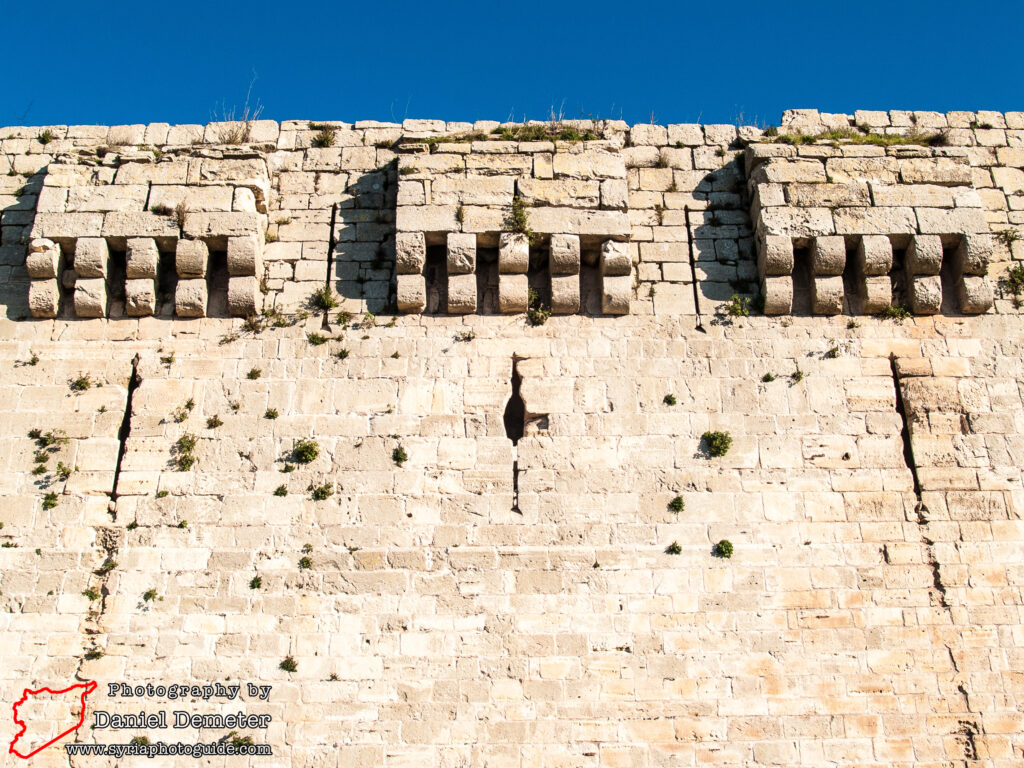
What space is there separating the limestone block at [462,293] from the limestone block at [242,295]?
1.70m

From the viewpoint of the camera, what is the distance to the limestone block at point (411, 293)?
7.82 meters

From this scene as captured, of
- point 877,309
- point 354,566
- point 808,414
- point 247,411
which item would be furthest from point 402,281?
point 877,309

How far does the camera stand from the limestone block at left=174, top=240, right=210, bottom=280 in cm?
782

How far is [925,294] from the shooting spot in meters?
7.96

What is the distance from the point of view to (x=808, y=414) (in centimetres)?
761

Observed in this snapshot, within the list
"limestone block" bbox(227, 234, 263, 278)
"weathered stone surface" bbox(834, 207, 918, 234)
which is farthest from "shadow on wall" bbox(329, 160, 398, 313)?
"weathered stone surface" bbox(834, 207, 918, 234)

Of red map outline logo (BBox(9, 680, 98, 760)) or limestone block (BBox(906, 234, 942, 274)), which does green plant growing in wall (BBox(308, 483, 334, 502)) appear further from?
limestone block (BBox(906, 234, 942, 274))

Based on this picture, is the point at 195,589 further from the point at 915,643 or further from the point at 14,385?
the point at 915,643

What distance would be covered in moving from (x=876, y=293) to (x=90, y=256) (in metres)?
6.83

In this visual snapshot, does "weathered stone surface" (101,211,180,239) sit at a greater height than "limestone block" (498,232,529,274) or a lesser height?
greater

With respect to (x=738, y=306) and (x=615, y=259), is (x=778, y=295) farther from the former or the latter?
(x=615, y=259)

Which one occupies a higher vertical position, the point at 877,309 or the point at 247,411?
the point at 877,309

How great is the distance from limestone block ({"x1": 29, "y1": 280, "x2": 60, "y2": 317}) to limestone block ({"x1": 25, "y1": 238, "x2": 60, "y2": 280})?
0.07 meters

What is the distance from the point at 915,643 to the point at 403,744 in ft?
12.8
